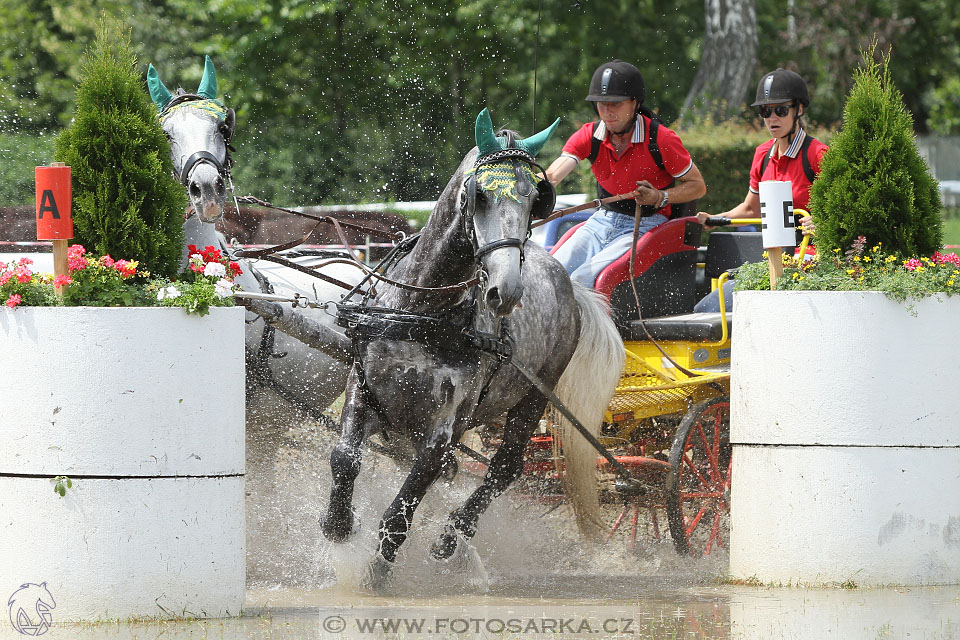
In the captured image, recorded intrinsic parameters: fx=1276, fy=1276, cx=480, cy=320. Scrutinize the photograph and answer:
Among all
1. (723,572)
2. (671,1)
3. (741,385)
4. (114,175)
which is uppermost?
(671,1)

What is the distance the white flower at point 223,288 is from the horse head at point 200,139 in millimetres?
373

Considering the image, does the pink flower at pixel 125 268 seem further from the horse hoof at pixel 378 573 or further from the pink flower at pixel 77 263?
the horse hoof at pixel 378 573

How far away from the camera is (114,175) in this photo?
476cm

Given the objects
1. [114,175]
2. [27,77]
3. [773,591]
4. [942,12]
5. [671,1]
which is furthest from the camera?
[942,12]

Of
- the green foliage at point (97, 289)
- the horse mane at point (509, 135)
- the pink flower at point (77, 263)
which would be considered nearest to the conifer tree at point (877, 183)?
the horse mane at point (509, 135)

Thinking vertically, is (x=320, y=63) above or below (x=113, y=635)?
above

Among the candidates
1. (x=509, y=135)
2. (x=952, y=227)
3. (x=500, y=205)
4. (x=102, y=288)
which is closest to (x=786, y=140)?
(x=509, y=135)

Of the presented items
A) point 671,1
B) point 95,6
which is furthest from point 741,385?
point 671,1

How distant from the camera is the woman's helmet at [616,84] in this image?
23.0 feet

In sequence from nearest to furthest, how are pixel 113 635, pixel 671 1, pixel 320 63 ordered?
1. pixel 113 635
2. pixel 320 63
3. pixel 671 1

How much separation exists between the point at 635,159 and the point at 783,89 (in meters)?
0.92

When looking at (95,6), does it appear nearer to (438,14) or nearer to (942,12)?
(438,14)

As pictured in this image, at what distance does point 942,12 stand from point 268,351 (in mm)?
25391

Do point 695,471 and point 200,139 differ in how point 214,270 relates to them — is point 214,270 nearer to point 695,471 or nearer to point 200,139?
point 200,139
